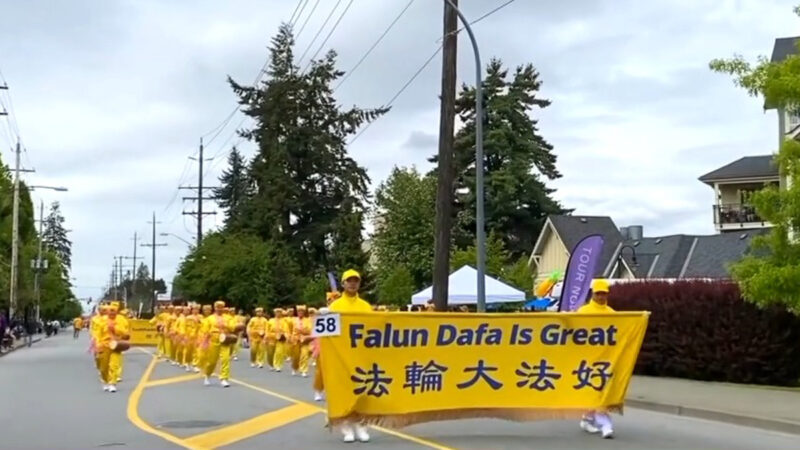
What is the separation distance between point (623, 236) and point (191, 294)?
94.2ft

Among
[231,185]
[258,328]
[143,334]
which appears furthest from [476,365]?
[231,185]

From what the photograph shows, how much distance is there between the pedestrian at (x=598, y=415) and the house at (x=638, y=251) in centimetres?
3096

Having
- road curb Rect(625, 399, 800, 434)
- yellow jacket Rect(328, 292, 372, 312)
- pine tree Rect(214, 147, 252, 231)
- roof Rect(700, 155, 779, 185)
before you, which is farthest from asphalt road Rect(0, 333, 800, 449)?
pine tree Rect(214, 147, 252, 231)

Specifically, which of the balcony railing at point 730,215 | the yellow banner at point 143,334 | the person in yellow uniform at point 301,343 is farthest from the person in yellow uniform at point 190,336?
the balcony railing at point 730,215

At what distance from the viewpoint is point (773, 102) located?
1912 centimetres

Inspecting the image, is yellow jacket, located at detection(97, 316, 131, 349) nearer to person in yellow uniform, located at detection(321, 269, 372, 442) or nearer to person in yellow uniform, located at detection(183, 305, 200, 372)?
person in yellow uniform, located at detection(183, 305, 200, 372)

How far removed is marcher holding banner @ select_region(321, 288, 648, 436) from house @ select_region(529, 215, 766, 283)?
31.2 metres

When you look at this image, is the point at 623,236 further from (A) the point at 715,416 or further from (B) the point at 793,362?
(A) the point at 715,416

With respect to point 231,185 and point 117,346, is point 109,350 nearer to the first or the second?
point 117,346

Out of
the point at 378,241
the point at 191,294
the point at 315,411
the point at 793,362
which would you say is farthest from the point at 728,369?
the point at 191,294

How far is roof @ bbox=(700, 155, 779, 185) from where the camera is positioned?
59.1 meters

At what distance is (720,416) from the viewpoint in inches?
630

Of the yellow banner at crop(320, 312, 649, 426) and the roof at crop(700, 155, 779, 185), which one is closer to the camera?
the yellow banner at crop(320, 312, 649, 426)

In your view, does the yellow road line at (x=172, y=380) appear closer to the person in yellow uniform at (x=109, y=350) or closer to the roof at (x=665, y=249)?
the person in yellow uniform at (x=109, y=350)
